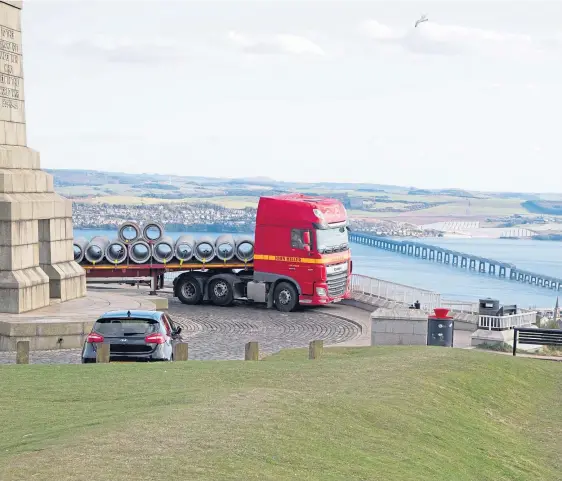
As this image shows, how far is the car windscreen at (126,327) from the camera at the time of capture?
20578 mm

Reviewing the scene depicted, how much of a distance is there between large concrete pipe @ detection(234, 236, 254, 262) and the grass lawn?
17.7m

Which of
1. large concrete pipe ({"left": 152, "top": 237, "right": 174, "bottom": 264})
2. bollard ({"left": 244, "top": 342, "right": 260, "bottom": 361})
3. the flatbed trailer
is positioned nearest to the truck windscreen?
the flatbed trailer

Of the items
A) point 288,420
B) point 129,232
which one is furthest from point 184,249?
point 288,420

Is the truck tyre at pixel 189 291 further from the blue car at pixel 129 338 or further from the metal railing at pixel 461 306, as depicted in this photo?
the blue car at pixel 129 338

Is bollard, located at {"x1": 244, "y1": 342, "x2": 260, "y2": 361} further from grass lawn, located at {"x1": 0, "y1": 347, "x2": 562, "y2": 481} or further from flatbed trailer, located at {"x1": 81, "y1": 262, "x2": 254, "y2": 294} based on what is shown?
flatbed trailer, located at {"x1": 81, "y1": 262, "x2": 254, "y2": 294}

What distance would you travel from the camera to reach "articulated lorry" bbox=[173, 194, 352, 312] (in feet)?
122

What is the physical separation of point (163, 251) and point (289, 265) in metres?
4.80

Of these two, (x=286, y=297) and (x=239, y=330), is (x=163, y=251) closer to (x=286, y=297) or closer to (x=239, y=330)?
(x=286, y=297)

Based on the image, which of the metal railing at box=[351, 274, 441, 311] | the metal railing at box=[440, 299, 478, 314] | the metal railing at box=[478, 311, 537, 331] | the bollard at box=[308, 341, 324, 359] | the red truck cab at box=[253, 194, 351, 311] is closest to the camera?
the bollard at box=[308, 341, 324, 359]

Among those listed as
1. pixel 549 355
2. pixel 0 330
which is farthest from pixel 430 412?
pixel 0 330

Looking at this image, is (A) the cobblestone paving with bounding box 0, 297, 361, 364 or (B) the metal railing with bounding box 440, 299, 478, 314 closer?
(A) the cobblestone paving with bounding box 0, 297, 361, 364

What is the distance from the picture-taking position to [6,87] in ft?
96.0

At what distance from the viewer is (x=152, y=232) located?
133 feet

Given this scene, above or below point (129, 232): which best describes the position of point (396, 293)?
below
